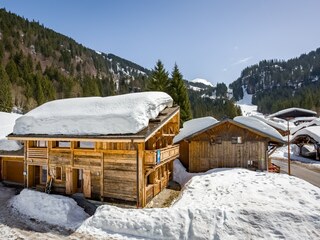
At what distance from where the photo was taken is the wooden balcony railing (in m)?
17.3

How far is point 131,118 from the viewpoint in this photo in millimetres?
14469

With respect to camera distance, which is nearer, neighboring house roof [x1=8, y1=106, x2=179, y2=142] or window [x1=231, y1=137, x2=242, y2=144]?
neighboring house roof [x1=8, y1=106, x2=179, y2=142]

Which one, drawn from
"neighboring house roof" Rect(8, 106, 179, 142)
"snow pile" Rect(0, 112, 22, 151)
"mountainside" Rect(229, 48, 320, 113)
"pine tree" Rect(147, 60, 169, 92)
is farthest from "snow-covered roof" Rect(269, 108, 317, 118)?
"snow pile" Rect(0, 112, 22, 151)

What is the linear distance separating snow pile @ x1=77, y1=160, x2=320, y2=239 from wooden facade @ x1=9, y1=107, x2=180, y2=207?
2.24 m

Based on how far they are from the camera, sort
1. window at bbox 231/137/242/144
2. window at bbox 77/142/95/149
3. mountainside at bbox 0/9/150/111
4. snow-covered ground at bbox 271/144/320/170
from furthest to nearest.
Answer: mountainside at bbox 0/9/150/111 → snow-covered ground at bbox 271/144/320/170 → window at bbox 231/137/242/144 → window at bbox 77/142/95/149

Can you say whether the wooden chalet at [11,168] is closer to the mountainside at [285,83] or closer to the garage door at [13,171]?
the garage door at [13,171]

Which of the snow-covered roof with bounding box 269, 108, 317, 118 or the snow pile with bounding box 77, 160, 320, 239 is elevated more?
the snow-covered roof with bounding box 269, 108, 317, 118

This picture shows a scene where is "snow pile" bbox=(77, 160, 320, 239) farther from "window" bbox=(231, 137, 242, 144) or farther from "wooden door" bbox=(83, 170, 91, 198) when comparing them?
"window" bbox=(231, 137, 242, 144)

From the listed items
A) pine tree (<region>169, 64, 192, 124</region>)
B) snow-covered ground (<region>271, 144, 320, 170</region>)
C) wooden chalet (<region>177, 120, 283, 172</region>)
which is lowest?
snow-covered ground (<region>271, 144, 320, 170</region>)

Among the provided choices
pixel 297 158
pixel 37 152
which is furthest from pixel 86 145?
pixel 297 158

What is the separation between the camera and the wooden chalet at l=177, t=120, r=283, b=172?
69.5 feet

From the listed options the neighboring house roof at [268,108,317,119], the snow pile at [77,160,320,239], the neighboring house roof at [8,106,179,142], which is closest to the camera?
the snow pile at [77,160,320,239]

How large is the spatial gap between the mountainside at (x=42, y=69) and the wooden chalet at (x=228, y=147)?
155 ft

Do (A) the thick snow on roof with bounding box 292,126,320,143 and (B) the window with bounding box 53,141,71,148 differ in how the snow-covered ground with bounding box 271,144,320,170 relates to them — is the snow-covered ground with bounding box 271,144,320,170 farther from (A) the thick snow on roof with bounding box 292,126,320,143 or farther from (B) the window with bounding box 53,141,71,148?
(B) the window with bounding box 53,141,71,148
